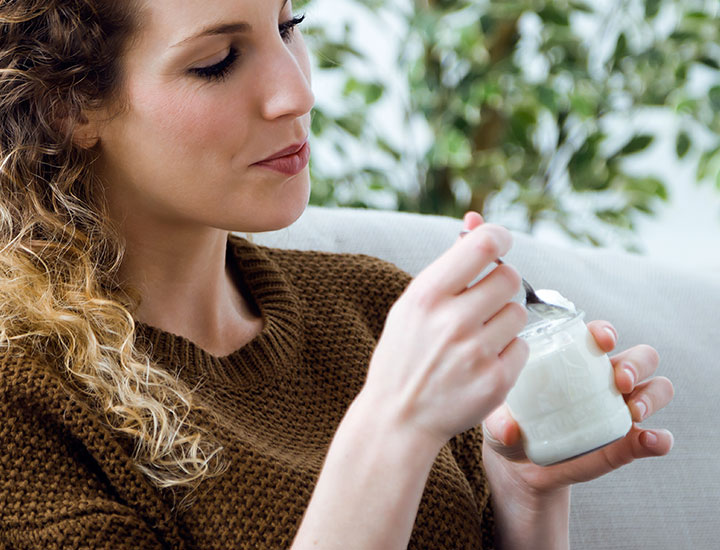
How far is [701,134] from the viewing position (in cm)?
220

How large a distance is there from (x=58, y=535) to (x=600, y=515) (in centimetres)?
76


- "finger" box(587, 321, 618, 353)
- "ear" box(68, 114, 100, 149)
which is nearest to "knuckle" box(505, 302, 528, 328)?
"finger" box(587, 321, 618, 353)

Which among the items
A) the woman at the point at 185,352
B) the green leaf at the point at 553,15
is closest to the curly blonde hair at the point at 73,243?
the woman at the point at 185,352

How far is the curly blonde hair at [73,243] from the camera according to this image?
0.95 meters

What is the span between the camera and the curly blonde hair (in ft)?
3.13

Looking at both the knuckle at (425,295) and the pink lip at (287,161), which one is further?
the pink lip at (287,161)

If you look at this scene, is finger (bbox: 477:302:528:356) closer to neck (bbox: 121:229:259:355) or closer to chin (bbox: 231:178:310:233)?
chin (bbox: 231:178:310:233)

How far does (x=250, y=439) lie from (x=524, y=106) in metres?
1.39

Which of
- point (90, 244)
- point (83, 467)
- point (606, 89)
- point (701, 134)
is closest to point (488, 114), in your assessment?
point (606, 89)

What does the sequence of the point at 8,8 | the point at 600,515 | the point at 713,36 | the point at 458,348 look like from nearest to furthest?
1. the point at 458,348
2. the point at 8,8
3. the point at 600,515
4. the point at 713,36

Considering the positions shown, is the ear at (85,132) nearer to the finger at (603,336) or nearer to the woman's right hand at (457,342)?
the woman's right hand at (457,342)

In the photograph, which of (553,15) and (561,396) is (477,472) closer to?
(561,396)

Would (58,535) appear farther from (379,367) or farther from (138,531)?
(379,367)

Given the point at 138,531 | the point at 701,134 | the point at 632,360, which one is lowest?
the point at 701,134
